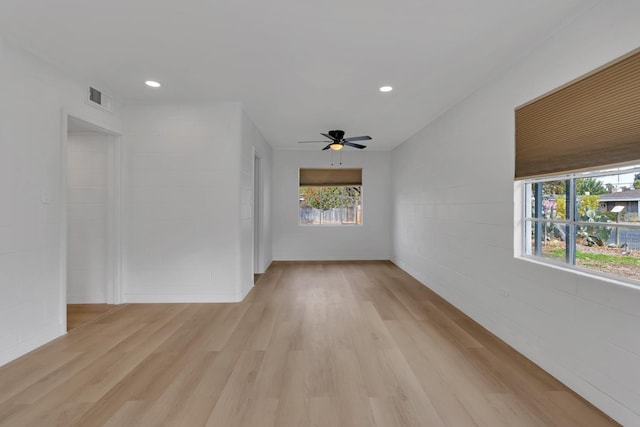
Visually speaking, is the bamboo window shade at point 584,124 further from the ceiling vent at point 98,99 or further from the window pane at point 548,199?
the ceiling vent at point 98,99

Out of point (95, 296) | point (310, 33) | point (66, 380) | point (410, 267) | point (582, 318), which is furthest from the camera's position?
point (410, 267)

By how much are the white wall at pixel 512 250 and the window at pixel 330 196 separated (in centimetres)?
245

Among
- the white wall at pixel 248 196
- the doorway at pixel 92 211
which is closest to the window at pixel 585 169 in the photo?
the white wall at pixel 248 196

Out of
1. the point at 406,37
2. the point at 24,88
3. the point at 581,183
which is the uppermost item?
the point at 406,37

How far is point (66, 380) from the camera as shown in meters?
2.29

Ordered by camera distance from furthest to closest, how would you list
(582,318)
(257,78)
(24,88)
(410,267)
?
(410,267) < (257,78) < (24,88) < (582,318)

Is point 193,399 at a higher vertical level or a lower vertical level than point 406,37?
lower

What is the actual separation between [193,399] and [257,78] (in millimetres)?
3001

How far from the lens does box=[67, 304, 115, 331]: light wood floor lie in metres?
3.45

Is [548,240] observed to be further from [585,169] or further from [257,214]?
[257,214]

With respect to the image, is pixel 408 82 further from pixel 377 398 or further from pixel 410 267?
pixel 410 267

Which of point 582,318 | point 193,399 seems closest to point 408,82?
point 582,318

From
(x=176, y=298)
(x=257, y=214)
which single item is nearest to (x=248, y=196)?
(x=257, y=214)

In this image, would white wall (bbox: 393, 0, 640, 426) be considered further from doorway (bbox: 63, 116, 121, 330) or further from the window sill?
doorway (bbox: 63, 116, 121, 330)
